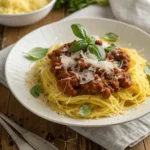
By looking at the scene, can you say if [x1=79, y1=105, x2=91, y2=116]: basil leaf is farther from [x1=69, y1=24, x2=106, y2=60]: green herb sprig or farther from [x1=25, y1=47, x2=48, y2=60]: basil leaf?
[x1=25, y1=47, x2=48, y2=60]: basil leaf

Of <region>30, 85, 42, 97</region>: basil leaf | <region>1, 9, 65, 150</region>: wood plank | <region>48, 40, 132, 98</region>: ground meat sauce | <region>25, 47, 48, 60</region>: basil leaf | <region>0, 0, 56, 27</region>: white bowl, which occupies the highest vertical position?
<region>48, 40, 132, 98</region>: ground meat sauce

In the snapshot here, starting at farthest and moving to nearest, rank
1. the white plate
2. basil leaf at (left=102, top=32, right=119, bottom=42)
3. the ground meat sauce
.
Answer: basil leaf at (left=102, top=32, right=119, bottom=42) → the ground meat sauce → the white plate

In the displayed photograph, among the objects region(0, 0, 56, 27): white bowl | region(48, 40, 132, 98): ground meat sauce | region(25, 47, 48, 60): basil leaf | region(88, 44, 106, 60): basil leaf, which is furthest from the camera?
region(0, 0, 56, 27): white bowl

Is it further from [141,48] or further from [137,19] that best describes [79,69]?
[137,19]

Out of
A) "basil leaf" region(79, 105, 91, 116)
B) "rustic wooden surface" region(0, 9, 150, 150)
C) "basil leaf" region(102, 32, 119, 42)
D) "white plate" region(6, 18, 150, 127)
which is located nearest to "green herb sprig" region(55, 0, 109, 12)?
"white plate" region(6, 18, 150, 127)

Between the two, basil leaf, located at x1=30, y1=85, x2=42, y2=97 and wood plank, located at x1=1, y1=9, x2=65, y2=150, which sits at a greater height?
basil leaf, located at x1=30, y1=85, x2=42, y2=97

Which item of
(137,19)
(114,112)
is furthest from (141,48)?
(114,112)

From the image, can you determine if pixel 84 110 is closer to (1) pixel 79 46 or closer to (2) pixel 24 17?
(1) pixel 79 46
